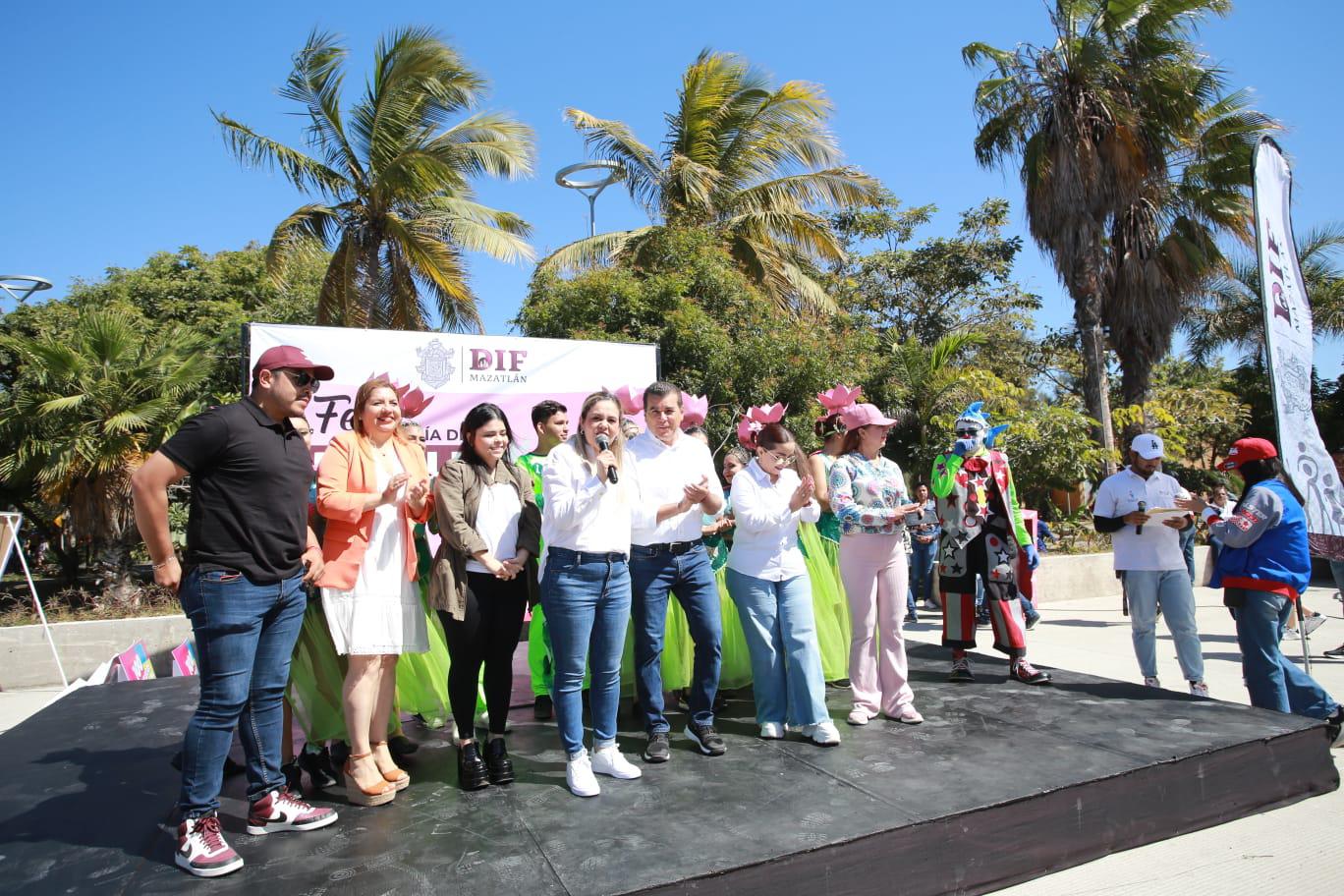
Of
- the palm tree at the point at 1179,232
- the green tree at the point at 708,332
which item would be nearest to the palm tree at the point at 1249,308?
the palm tree at the point at 1179,232

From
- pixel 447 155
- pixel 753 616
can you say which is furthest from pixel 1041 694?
pixel 447 155

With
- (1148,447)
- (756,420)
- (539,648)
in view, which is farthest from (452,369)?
(1148,447)

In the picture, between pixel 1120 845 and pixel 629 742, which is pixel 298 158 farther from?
pixel 1120 845

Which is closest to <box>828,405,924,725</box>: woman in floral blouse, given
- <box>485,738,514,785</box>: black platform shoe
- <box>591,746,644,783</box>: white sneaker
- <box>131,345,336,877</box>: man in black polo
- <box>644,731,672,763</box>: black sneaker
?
<box>644,731,672,763</box>: black sneaker

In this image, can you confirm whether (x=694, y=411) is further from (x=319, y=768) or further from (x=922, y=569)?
(x=922, y=569)

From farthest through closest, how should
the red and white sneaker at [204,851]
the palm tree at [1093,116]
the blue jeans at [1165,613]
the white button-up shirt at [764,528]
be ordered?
1. the palm tree at [1093,116]
2. the blue jeans at [1165,613]
3. the white button-up shirt at [764,528]
4. the red and white sneaker at [204,851]

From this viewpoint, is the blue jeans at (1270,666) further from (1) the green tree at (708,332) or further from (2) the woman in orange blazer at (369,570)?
(1) the green tree at (708,332)

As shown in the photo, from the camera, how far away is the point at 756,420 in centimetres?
452

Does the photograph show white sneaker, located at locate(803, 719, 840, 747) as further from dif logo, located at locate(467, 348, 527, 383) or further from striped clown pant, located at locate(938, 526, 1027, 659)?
dif logo, located at locate(467, 348, 527, 383)

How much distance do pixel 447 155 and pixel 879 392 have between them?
7.65 m

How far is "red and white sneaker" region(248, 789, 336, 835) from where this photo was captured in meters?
2.99

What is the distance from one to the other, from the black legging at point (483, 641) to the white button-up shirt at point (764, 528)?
1021 millimetres

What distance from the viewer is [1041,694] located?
4613 mm

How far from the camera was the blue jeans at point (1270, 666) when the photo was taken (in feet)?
13.7
